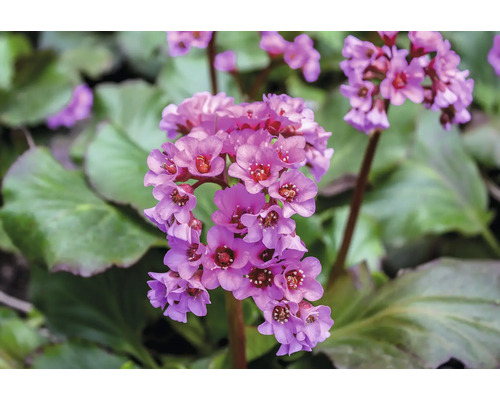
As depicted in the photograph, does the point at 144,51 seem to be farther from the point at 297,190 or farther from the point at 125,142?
the point at 297,190

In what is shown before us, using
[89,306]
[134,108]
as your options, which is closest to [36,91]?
[134,108]

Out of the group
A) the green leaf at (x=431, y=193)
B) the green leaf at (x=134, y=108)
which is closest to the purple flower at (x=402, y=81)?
the green leaf at (x=431, y=193)

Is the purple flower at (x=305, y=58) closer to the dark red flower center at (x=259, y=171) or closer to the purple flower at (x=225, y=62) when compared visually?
the purple flower at (x=225, y=62)

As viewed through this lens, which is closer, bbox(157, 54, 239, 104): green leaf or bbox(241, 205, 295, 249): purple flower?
bbox(241, 205, 295, 249): purple flower

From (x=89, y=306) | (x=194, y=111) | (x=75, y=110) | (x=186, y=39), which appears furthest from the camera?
(x=75, y=110)

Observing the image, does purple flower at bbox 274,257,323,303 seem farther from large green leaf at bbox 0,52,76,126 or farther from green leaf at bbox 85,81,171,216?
large green leaf at bbox 0,52,76,126

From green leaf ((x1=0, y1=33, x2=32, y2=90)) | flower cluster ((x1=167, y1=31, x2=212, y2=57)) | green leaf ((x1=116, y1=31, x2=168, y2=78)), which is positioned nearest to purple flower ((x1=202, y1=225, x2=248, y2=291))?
flower cluster ((x1=167, y1=31, x2=212, y2=57))
